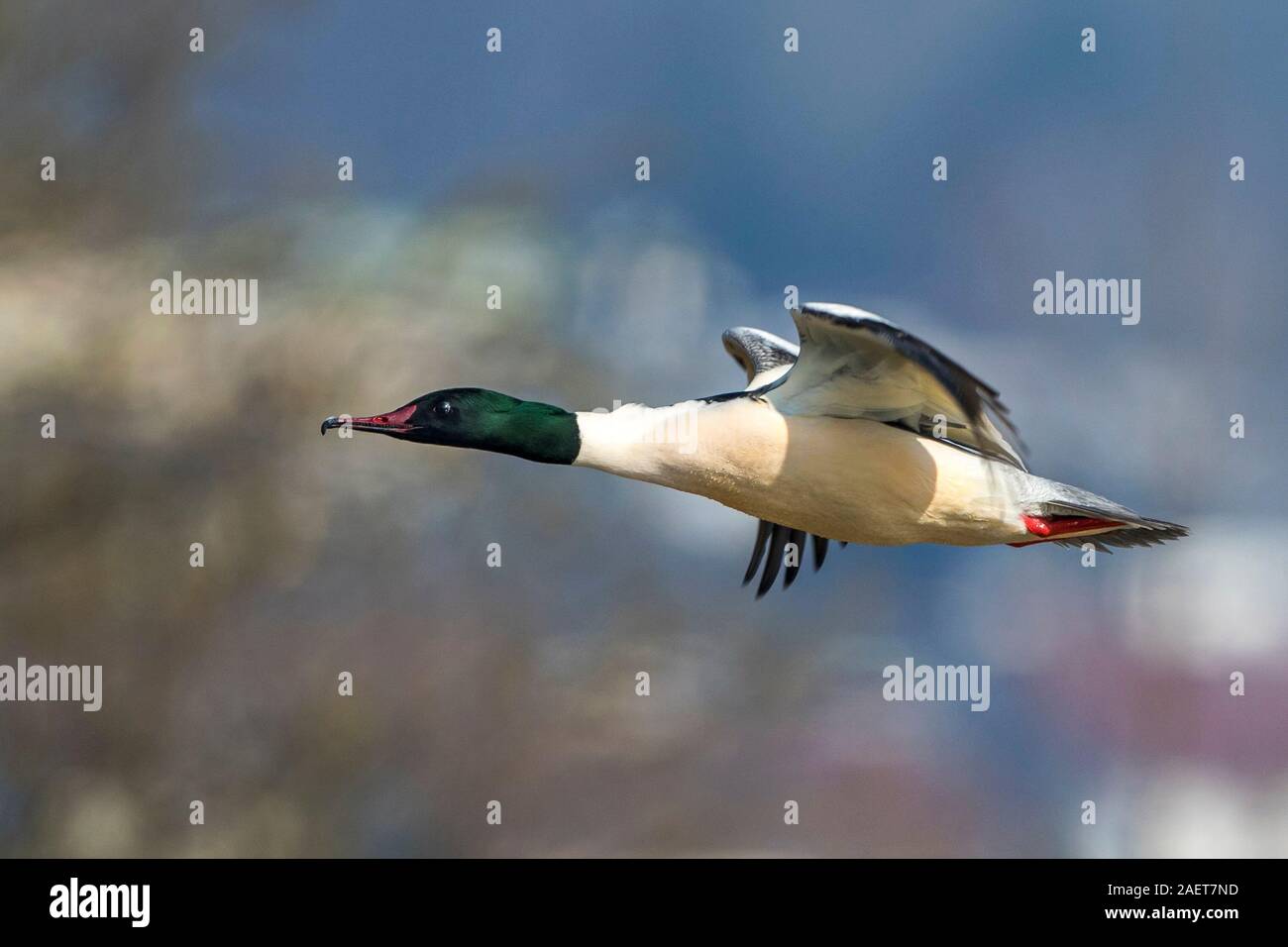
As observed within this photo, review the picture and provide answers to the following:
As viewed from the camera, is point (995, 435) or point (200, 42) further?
point (200, 42)

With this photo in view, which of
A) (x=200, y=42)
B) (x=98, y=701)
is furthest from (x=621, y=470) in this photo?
(x=98, y=701)

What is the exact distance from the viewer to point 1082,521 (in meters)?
5.07

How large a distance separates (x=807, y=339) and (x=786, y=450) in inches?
14.4

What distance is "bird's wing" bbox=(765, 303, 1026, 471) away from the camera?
14.3 feet

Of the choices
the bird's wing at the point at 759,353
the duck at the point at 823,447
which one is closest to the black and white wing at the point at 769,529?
the bird's wing at the point at 759,353

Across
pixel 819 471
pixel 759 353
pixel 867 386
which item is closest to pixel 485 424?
pixel 819 471

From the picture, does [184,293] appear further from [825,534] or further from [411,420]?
[825,534]

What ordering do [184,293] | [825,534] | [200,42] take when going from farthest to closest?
[200,42], [184,293], [825,534]

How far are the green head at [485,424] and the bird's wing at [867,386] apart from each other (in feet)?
2.20

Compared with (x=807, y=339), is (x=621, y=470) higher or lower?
lower

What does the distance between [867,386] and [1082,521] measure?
891mm

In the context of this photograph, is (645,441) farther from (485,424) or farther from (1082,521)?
(1082,521)

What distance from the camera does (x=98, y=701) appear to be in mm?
13391

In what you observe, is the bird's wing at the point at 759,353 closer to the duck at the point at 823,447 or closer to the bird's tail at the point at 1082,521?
the duck at the point at 823,447
